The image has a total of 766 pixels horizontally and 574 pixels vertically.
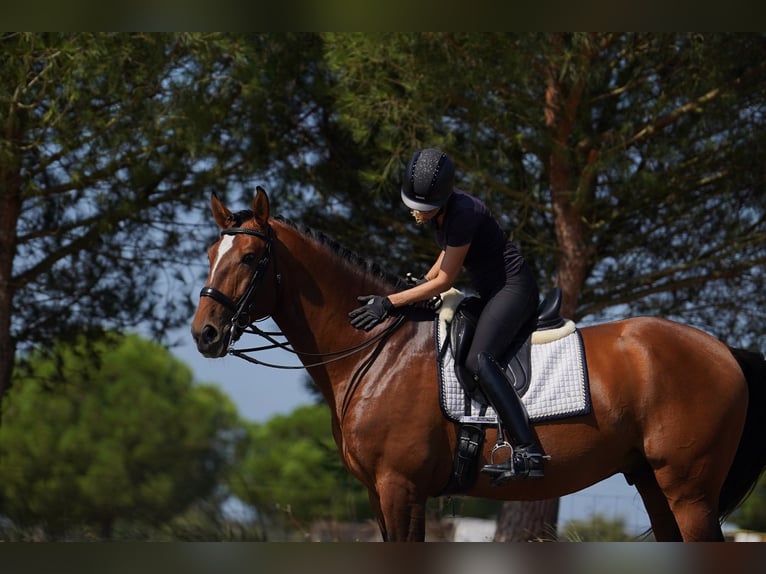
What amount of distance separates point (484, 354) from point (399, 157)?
406cm

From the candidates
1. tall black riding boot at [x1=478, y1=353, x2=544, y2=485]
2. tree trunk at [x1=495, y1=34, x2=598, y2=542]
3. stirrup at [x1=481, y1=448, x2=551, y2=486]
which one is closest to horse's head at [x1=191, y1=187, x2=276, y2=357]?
tall black riding boot at [x1=478, y1=353, x2=544, y2=485]

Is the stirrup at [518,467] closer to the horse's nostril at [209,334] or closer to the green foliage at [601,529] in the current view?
the horse's nostril at [209,334]

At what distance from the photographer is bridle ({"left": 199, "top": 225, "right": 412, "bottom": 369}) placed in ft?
15.7

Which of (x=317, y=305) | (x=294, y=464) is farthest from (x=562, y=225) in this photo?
(x=294, y=464)

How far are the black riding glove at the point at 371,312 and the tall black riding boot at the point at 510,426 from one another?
0.52 metres

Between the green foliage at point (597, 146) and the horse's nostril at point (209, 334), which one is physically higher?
the green foliage at point (597, 146)

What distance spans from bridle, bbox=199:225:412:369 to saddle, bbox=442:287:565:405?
308 mm

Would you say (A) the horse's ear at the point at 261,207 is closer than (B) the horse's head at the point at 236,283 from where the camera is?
No

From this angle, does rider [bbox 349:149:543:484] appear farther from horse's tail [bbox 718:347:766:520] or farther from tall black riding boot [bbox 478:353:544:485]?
horse's tail [bbox 718:347:766:520]

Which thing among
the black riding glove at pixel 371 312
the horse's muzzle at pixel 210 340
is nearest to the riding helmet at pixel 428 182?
the black riding glove at pixel 371 312

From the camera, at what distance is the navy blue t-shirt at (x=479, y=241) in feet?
15.7

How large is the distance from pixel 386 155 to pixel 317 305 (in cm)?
411
